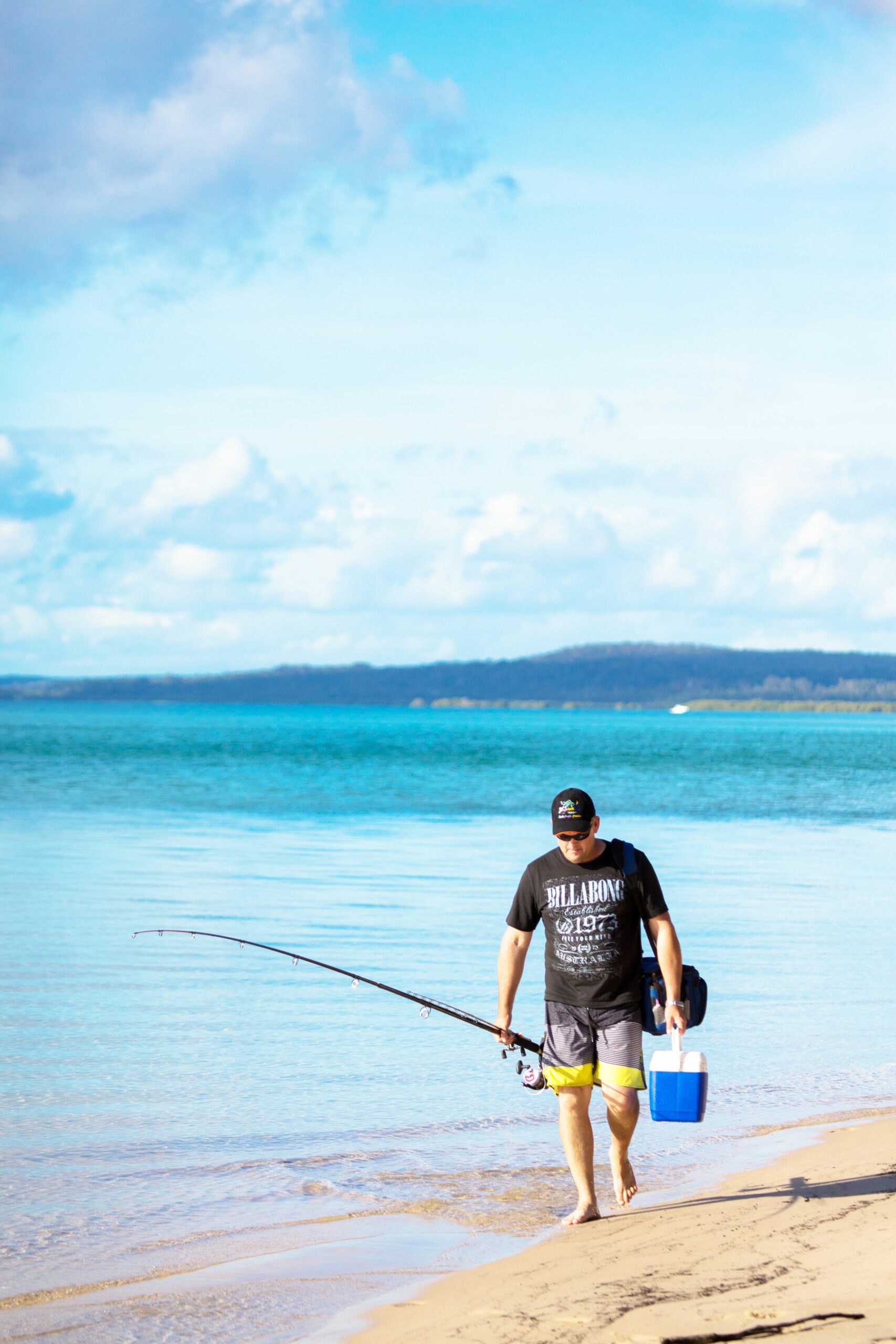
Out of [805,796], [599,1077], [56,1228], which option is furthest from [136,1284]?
[805,796]

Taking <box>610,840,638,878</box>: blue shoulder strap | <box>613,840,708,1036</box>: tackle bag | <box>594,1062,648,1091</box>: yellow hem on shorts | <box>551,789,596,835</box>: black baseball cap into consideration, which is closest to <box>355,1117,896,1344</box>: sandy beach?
<box>594,1062,648,1091</box>: yellow hem on shorts

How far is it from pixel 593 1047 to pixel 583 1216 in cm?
68

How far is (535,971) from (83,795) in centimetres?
2435

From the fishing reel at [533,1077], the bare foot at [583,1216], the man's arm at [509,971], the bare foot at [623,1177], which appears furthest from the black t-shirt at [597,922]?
the bare foot at [583,1216]

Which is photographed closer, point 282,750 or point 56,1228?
point 56,1228

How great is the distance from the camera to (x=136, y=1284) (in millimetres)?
4898

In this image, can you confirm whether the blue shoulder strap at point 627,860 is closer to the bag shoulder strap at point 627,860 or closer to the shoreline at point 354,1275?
the bag shoulder strap at point 627,860

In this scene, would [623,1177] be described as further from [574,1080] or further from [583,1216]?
[574,1080]

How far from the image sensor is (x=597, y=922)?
523cm

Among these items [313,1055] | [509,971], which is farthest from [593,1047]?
[313,1055]

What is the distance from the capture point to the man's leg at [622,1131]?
5.30 meters

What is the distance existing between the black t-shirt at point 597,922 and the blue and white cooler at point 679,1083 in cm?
29

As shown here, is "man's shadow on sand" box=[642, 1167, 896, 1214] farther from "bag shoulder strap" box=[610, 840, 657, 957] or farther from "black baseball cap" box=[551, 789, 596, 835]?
"black baseball cap" box=[551, 789, 596, 835]

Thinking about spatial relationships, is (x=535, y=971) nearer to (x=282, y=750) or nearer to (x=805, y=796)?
(x=805, y=796)
